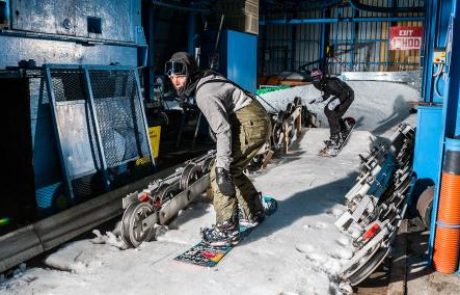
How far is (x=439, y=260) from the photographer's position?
3.79m

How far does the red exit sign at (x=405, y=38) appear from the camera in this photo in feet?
55.0

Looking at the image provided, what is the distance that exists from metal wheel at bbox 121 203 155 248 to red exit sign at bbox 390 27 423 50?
1550cm

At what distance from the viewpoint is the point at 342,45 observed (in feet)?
67.2

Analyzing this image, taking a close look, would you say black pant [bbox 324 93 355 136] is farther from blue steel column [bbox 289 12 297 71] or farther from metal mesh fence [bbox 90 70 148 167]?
blue steel column [bbox 289 12 297 71]

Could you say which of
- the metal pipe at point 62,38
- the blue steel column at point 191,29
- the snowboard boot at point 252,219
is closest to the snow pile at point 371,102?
the blue steel column at point 191,29

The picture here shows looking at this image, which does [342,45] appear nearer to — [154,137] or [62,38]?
[154,137]

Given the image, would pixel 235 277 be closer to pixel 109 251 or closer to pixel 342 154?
pixel 109 251

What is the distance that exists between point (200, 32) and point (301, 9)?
34.5 feet

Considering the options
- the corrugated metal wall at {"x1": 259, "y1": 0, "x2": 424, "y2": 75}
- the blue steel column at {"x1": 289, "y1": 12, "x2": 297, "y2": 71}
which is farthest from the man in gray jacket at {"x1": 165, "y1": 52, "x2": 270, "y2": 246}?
the blue steel column at {"x1": 289, "y1": 12, "x2": 297, "y2": 71}

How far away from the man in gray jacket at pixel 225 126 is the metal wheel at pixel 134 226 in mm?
558

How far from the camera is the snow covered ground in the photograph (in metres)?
3.25

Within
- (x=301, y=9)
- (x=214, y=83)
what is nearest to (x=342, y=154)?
(x=214, y=83)

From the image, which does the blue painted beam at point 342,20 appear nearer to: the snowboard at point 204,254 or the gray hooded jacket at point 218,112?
the gray hooded jacket at point 218,112

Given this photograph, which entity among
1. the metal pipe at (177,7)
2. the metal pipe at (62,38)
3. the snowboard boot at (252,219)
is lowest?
the snowboard boot at (252,219)
